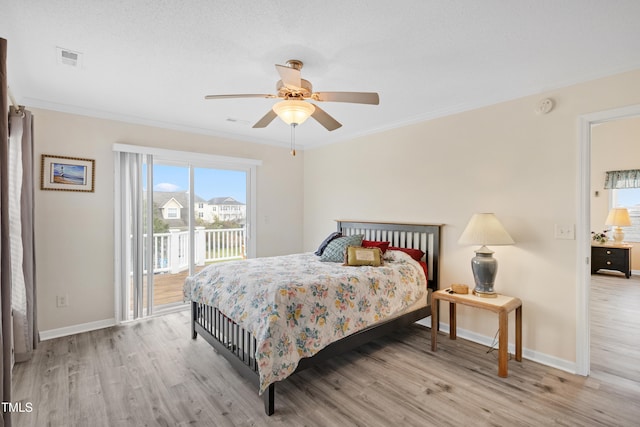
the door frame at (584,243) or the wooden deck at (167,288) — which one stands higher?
the door frame at (584,243)

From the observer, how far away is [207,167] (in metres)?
4.55

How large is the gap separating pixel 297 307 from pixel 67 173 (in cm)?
312

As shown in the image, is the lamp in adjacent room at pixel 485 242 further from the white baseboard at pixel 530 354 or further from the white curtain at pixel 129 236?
the white curtain at pixel 129 236

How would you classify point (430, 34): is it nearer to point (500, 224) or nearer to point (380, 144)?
point (500, 224)

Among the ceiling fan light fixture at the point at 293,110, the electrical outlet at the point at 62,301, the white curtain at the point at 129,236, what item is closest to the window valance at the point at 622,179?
the ceiling fan light fixture at the point at 293,110

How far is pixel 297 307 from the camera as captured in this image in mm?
2299

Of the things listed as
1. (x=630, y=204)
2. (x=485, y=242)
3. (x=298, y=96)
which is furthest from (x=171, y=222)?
(x=630, y=204)

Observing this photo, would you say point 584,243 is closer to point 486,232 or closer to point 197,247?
point 486,232

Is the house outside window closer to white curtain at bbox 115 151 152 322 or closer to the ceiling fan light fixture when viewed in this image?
the ceiling fan light fixture

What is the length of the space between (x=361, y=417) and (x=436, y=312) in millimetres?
1380

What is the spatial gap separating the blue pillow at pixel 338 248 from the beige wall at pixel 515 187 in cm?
72

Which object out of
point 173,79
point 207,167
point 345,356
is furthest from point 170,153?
point 345,356

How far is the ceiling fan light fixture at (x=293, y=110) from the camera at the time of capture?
2342 millimetres

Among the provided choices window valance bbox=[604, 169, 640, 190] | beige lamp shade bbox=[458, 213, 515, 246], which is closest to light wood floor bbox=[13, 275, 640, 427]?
beige lamp shade bbox=[458, 213, 515, 246]
